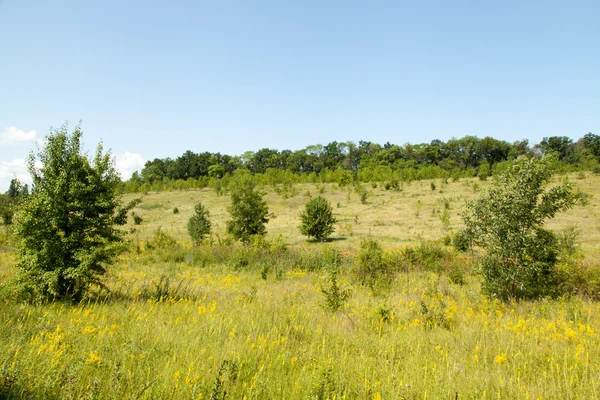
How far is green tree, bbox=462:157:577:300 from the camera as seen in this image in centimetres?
792

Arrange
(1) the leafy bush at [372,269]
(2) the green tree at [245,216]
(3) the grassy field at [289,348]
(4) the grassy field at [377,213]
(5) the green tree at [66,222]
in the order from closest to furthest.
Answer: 1. (3) the grassy field at [289,348]
2. (5) the green tree at [66,222]
3. (1) the leafy bush at [372,269]
4. (2) the green tree at [245,216]
5. (4) the grassy field at [377,213]

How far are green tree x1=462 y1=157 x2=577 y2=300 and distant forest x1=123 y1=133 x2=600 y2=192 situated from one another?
165 feet

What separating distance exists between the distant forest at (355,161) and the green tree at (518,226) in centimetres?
5019

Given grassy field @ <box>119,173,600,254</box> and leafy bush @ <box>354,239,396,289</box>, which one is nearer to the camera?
leafy bush @ <box>354,239,396,289</box>

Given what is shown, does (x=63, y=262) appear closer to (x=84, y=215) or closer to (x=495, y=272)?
(x=84, y=215)

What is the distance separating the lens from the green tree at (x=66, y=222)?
600 cm

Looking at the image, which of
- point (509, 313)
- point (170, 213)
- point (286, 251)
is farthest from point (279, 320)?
point (170, 213)

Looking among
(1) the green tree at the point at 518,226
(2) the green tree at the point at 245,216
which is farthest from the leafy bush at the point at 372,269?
(2) the green tree at the point at 245,216

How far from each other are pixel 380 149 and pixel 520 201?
97130mm

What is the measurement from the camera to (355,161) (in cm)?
10344

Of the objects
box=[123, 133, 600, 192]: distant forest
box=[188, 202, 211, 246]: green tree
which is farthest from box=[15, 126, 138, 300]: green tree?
box=[123, 133, 600, 192]: distant forest

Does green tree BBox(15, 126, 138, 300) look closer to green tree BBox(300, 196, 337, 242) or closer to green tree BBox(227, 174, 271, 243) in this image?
green tree BBox(227, 174, 271, 243)

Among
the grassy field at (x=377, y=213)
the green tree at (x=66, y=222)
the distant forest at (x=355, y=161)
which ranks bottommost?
the grassy field at (x=377, y=213)

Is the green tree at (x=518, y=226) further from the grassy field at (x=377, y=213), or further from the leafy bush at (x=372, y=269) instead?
the grassy field at (x=377, y=213)
